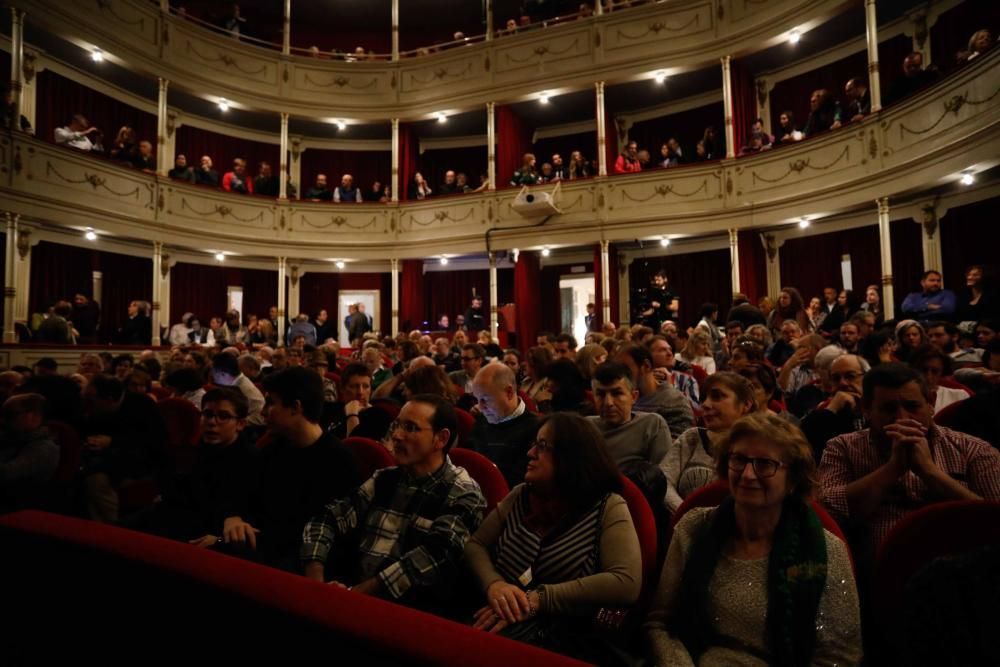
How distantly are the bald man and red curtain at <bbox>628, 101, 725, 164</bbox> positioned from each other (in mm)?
8667

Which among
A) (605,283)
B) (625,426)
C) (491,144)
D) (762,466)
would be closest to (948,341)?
(625,426)

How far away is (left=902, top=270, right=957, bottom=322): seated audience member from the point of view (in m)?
5.50

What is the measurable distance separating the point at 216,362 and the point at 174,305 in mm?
7990

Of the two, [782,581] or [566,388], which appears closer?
[782,581]

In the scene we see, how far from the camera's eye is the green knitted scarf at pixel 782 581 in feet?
3.65

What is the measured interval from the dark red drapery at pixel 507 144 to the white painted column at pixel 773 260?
448 centimetres

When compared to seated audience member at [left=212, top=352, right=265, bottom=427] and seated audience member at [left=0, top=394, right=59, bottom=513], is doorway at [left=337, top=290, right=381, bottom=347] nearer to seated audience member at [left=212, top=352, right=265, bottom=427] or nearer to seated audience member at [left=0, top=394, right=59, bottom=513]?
seated audience member at [left=212, top=352, right=265, bottom=427]

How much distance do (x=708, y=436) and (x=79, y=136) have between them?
9792mm

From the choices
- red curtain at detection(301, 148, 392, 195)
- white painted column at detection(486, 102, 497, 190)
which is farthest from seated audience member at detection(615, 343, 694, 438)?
red curtain at detection(301, 148, 392, 195)

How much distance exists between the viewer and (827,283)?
8.86 meters

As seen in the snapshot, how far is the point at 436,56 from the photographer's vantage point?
35.7 feet

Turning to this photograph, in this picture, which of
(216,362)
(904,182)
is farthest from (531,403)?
(904,182)

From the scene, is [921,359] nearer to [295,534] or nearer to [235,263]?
[295,534]

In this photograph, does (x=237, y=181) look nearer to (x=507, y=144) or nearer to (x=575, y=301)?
(x=507, y=144)
